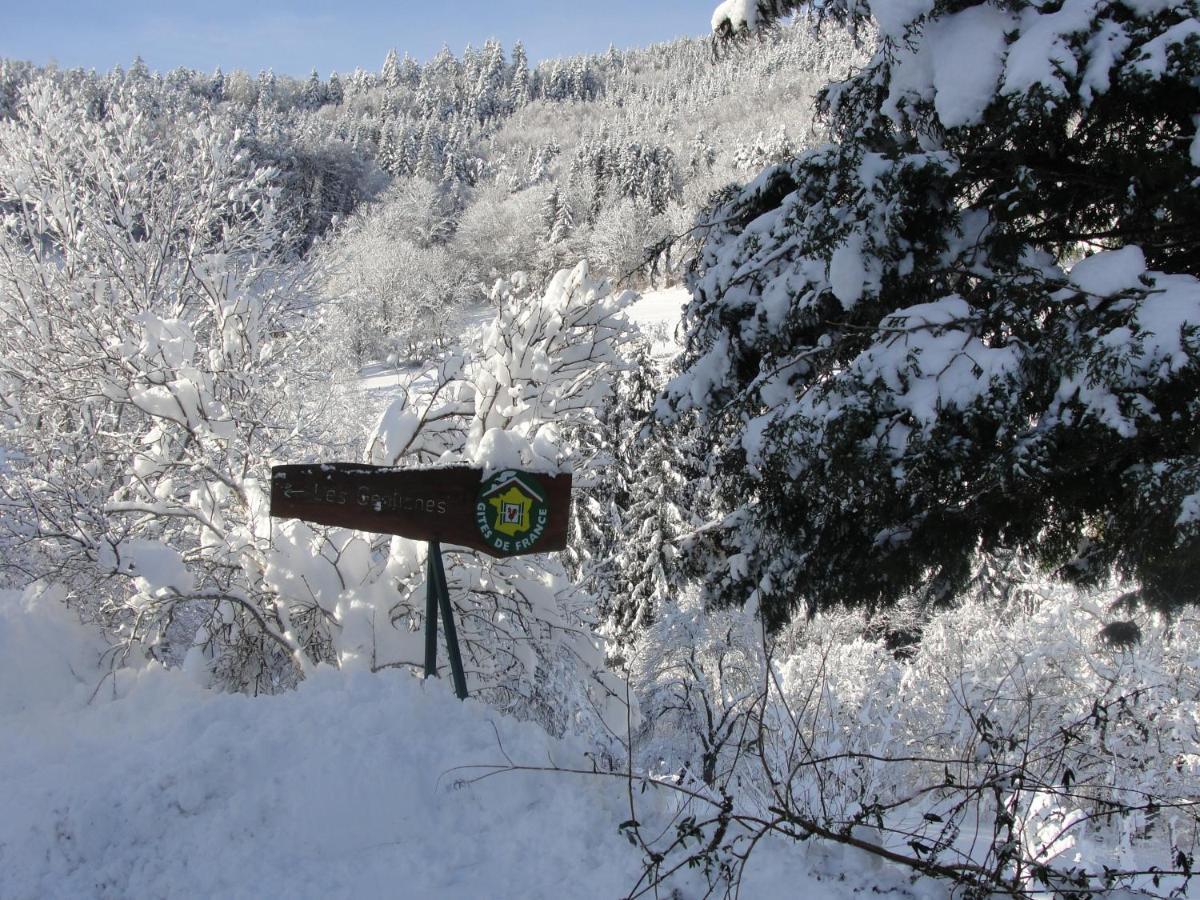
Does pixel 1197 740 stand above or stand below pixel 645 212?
below

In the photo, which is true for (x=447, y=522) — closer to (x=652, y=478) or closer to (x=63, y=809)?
(x=63, y=809)

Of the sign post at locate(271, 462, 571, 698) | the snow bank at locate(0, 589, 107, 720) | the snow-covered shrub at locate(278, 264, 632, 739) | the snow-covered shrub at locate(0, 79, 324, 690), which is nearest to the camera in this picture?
the sign post at locate(271, 462, 571, 698)

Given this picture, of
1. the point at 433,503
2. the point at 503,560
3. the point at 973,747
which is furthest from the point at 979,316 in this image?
the point at 503,560

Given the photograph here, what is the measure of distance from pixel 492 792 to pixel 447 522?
133 centimetres

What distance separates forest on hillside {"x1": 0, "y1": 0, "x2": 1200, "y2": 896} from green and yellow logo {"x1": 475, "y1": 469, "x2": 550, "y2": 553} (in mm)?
263

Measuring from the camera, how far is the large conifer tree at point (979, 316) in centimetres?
294

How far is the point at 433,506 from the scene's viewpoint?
3682 millimetres

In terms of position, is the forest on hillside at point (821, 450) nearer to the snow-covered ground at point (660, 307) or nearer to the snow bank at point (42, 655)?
the snow bank at point (42, 655)

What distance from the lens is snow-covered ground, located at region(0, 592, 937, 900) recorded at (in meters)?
2.38

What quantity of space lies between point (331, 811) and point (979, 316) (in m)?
3.22

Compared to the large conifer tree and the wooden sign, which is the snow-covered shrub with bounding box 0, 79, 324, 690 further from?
the large conifer tree

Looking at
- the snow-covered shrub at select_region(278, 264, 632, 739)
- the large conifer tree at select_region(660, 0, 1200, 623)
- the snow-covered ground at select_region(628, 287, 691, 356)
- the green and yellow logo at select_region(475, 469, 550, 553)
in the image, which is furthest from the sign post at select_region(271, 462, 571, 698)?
the snow-covered ground at select_region(628, 287, 691, 356)

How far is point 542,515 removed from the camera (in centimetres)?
378

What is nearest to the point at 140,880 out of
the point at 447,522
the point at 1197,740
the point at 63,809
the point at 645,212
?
the point at 63,809
